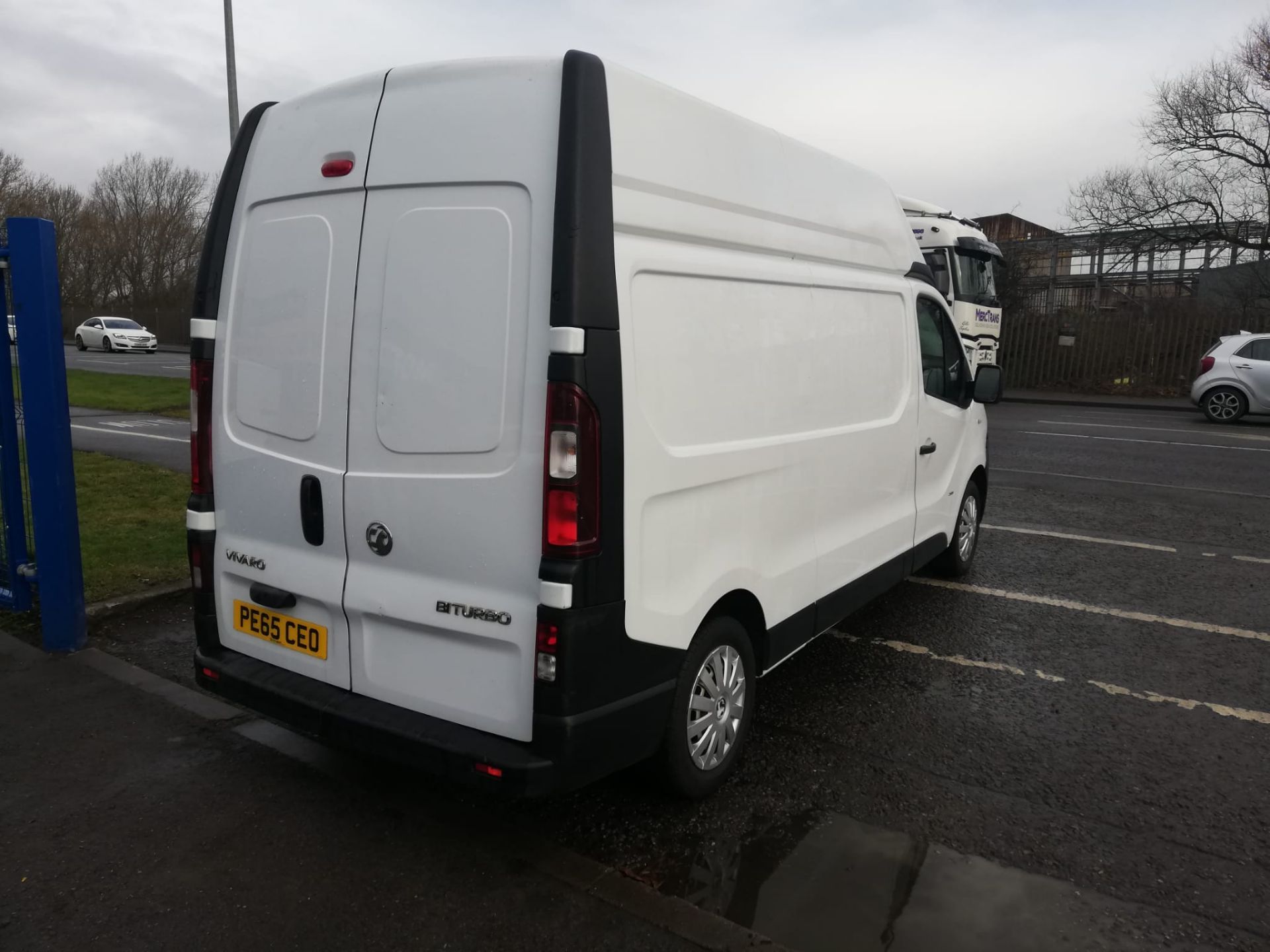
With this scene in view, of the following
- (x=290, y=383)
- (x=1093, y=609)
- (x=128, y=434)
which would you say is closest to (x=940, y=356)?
(x=1093, y=609)

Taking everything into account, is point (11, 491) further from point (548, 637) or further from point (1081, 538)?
point (1081, 538)

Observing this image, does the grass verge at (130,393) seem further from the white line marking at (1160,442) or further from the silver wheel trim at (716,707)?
the white line marking at (1160,442)

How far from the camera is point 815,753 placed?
3.86m

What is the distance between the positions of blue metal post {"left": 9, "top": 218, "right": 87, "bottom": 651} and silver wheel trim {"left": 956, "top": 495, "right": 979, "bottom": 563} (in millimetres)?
5029

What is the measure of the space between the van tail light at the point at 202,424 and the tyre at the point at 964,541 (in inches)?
171

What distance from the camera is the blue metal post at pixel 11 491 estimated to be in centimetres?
479

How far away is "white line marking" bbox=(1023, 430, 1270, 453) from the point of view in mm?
13273

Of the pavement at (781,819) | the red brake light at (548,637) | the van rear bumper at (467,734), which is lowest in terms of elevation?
the pavement at (781,819)

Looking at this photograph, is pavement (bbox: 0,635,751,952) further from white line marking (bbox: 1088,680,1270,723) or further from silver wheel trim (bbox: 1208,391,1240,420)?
silver wheel trim (bbox: 1208,391,1240,420)

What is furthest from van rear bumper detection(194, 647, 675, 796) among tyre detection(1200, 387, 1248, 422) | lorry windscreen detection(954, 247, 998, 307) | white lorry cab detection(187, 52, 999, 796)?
tyre detection(1200, 387, 1248, 422)

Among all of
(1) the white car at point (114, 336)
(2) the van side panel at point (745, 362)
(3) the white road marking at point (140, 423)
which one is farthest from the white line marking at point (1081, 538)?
(1) the white car at point (114, 336)

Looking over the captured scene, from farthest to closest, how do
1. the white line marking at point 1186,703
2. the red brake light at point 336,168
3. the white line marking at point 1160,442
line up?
the white line marking at point 1160,442 < the white line marking at point 1186,703 < the red brake light at point 336,168

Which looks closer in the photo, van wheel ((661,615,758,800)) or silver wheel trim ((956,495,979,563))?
van wheel ((661,615,758,800))

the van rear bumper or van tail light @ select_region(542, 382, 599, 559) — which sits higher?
van tail light @ select_region(542, 382, 599, 559)
